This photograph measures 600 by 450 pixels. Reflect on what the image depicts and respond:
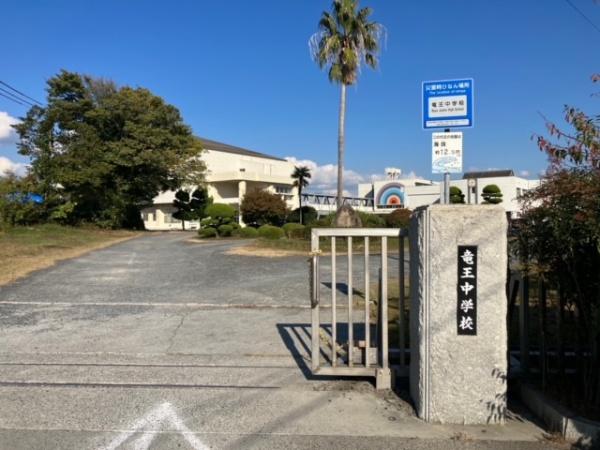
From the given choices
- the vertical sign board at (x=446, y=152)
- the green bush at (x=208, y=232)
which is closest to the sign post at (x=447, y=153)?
the vertical sign board at (x=446, y=152)

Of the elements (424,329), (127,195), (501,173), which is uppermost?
(501,173)

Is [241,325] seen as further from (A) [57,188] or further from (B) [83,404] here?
(A) [57,188]

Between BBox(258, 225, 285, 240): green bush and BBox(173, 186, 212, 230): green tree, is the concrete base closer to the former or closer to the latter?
BBox(258, 225, 285, 240): green bush

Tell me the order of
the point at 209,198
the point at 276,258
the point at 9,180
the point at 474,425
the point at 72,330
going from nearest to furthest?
1. the point at 474,425
2. the point at 72,330
3. the point at 276,258
4. the point at 9,180
5. the point at 209,198

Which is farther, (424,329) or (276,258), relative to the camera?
(276,258)

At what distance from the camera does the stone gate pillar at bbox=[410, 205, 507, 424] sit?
11.8 ft

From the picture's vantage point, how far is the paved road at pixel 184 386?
136 inches

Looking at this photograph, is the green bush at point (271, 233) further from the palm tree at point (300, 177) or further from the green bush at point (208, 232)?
the palm tree at point (300, 177)

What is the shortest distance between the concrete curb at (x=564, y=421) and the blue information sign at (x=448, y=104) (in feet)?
7.18

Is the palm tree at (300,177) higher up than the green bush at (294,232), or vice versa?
the palm tree at (300,177)

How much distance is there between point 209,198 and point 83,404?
49.7 meters

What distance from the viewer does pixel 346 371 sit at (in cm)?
443

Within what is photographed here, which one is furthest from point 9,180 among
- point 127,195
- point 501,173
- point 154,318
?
point 501,173

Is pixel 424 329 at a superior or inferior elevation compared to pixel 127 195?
inferior
